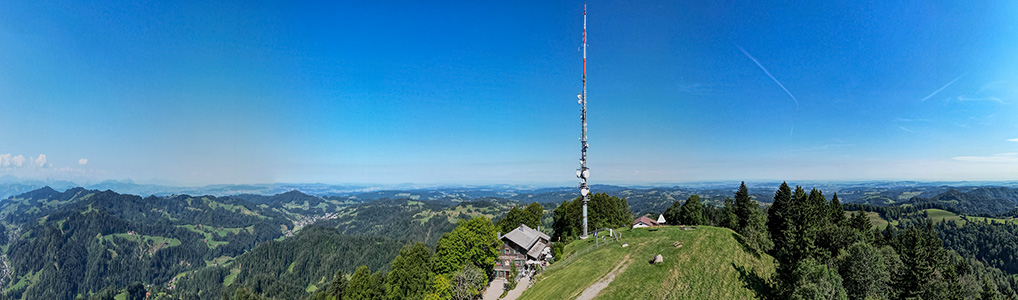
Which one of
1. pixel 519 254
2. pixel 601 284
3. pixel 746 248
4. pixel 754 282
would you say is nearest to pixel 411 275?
pixel 519 254

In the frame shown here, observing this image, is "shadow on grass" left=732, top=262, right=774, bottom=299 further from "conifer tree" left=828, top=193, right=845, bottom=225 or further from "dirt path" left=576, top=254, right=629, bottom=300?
"conifer tree" left=828, top=193, right=845, bottom=225

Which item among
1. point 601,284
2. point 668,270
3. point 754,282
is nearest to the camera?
point 601,284

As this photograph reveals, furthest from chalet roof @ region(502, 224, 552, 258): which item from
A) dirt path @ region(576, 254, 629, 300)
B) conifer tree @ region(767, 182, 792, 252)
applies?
conifer tree @ region(767, 182, 792, 252)

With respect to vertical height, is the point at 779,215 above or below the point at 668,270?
above

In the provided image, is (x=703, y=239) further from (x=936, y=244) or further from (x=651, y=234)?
(x=936, y=244)

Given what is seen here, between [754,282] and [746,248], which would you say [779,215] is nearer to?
[746,248]

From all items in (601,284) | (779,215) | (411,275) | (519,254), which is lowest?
(411,275)
